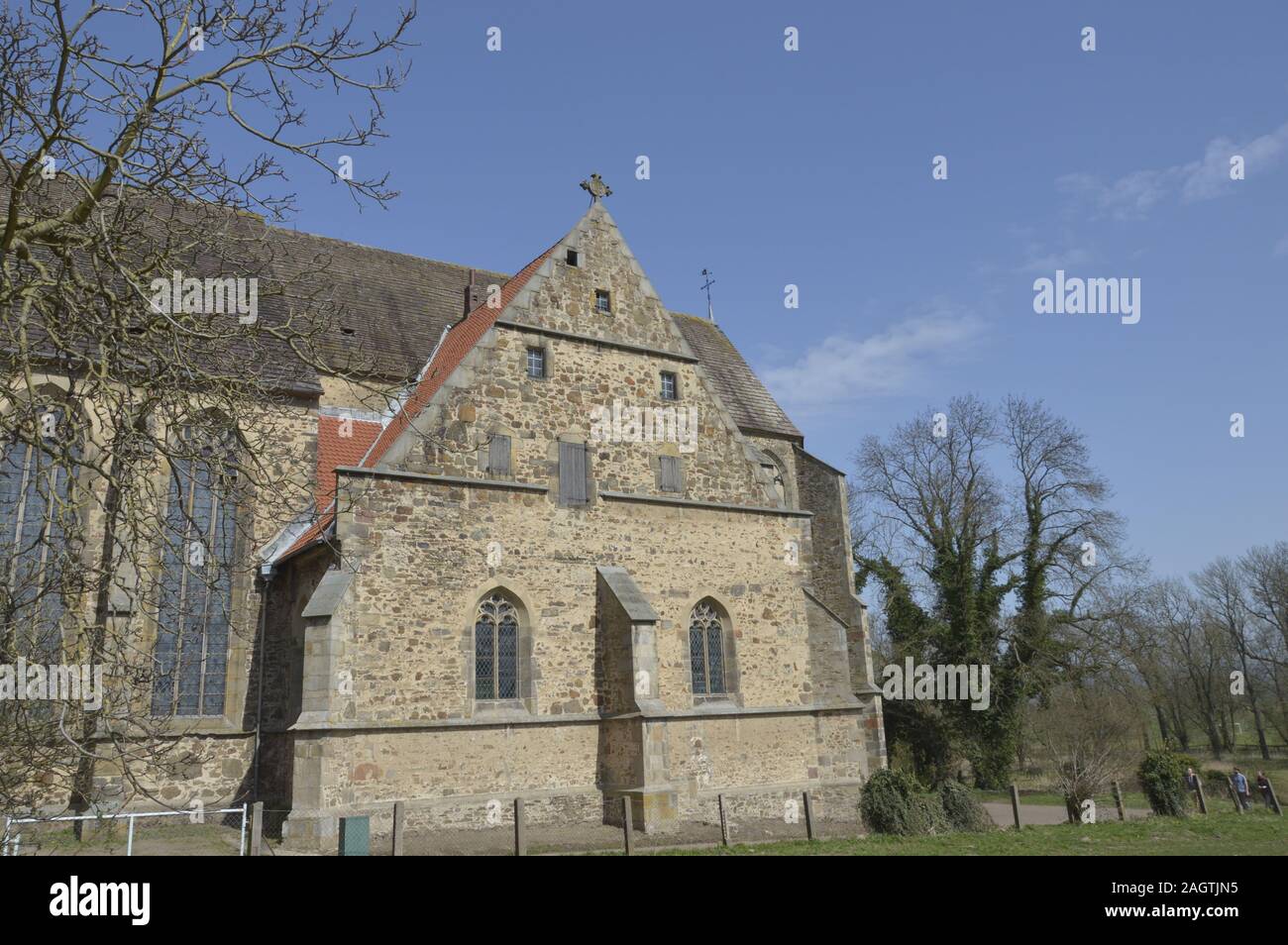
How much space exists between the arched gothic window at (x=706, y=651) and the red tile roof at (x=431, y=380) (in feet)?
21.9

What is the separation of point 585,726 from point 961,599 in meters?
19.5

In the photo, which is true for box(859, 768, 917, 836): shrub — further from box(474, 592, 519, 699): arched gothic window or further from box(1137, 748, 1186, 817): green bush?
box(474, 592, 519, 699): arched gothic window

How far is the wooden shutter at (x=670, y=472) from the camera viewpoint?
18172 millimetres

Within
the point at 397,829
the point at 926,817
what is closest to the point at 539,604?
the point at 397,829

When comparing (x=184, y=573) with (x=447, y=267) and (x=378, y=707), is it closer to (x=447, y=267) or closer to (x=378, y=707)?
(x=378, y=707)

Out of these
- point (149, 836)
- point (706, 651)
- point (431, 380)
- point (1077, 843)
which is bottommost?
point (1077, 843)

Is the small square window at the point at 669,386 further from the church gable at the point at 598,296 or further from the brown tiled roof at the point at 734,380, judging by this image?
the brown tiled roof at the point at 734,380

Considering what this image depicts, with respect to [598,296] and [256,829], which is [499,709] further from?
[598,296]

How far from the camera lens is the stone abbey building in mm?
14430

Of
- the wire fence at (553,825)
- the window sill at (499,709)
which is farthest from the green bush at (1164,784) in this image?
the window sill at (499,709)

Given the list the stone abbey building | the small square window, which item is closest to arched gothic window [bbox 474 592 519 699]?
the stone abbey building

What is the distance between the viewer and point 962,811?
16.3 m

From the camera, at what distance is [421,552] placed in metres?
15.2

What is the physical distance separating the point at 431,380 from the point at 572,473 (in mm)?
3321
